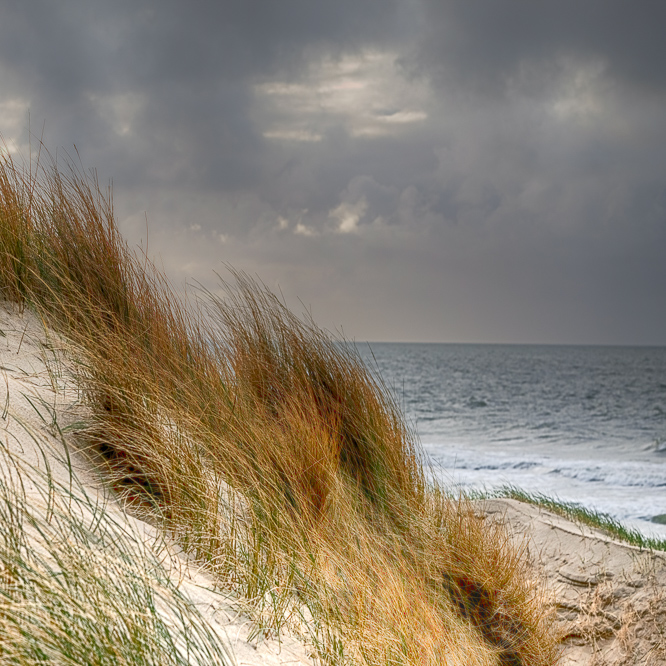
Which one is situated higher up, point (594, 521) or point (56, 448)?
point (56, 448)

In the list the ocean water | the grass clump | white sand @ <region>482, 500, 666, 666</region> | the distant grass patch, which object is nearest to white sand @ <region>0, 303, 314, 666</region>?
the grass clump

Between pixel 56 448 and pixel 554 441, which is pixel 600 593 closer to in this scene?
pixel 56 448

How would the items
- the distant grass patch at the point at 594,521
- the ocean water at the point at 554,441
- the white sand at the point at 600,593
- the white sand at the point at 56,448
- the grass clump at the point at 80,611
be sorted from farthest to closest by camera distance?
the ocean water at the point at 554,441 < the distant grass patch at the point at 594,521 < the white sand at the point at 600,593 < the white sand at the point at 56,448 < the grass clump at the point at 80,611

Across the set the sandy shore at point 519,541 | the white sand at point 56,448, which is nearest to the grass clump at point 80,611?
the white sand at point 56,448

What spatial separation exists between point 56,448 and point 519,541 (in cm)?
374

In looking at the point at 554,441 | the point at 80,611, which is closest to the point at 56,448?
the point at 80,611

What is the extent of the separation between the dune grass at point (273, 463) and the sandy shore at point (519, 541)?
4.0 inches

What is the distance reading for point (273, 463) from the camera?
3.18 meters

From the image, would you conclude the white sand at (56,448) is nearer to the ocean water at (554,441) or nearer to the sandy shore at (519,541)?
the sandy shore at (519,541)

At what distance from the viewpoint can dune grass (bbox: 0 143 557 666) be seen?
2.27m

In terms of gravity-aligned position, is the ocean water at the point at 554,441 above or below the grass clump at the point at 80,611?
below

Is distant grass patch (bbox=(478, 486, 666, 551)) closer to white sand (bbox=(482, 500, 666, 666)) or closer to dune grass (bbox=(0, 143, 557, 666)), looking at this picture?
white sand (bbox=(482, 500, 666, 666))

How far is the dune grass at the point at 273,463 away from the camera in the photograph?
2273mm

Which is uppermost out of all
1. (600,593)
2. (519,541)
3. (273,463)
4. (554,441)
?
(273,463)
